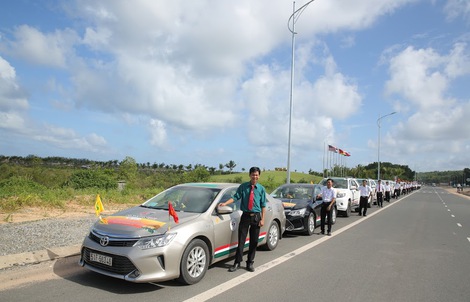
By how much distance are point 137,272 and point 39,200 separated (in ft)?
41.0

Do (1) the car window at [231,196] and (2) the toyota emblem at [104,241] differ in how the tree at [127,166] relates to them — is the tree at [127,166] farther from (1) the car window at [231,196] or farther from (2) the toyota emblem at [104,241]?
(2) the toyota emblem at [104,241]

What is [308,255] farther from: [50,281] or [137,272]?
[50,281]

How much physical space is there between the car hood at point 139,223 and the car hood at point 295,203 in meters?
5.26

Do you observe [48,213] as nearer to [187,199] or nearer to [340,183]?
[187,199]

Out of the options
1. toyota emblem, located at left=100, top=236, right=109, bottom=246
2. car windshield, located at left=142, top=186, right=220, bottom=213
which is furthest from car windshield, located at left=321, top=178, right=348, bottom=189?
toyota emblem, located at left=100, top=236, right=109, bottom=246

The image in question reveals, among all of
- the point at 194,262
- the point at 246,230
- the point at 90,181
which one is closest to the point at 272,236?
the point at 246,230

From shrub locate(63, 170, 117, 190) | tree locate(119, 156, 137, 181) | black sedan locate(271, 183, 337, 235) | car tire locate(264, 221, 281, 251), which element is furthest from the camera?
tree locate(119, 156, 137, 181)

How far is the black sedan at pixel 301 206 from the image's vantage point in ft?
35.0

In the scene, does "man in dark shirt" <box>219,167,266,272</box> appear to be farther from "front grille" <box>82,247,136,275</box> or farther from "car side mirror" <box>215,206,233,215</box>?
"front grille" <box>82,247,136,275</box>

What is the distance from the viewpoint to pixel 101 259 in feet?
17.3

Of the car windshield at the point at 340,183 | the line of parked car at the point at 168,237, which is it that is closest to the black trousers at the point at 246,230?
the line of parked car at the point at 168,237

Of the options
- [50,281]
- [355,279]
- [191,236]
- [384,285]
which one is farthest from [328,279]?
[50,281]

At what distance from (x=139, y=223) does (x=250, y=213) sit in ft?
6.52

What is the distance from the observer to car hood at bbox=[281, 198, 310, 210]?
429 inches
